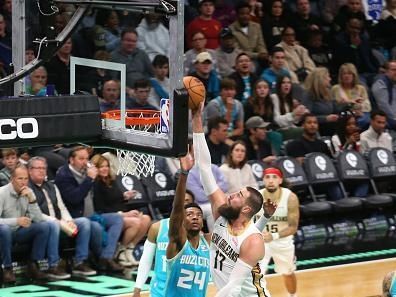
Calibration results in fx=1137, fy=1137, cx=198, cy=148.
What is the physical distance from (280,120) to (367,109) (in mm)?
2154

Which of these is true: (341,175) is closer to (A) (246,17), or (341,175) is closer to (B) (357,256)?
(B) (357,256)

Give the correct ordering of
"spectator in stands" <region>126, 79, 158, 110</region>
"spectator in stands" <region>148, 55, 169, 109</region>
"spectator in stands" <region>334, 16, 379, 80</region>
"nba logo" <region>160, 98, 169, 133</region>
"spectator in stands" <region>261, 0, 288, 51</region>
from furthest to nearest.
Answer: "spectator in stands" <region>334, 16, 379, 80</region> → "spectator in stands" <region>261, 0, 288, 51</region> → "spectator in stands" <region>148, 55, 169, 109</region> → "spectator in stands" <region>126, 79, 158, 110</region> → "nba logo" <region>160, 98, 169, 133</region>

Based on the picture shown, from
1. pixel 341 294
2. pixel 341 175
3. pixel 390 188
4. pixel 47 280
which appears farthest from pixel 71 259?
pixel 390 188

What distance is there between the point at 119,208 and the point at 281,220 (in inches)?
84.1

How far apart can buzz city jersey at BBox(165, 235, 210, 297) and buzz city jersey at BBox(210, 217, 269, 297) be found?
179 mm

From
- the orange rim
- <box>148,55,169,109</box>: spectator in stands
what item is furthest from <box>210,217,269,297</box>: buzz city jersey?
<box>148,55,169,109</box>: spectator in stands

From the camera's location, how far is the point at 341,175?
16281 mm

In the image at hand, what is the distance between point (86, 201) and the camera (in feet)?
45.2

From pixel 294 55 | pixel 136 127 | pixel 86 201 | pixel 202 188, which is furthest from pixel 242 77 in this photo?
pixel 136 127

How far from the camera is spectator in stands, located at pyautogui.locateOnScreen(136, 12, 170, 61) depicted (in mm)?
16344

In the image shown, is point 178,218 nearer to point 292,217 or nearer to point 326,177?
point 292,217

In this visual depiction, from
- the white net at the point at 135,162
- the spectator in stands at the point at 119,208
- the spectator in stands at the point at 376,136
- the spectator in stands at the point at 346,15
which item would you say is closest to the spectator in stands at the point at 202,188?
the spectator in stands at the point at 119,208

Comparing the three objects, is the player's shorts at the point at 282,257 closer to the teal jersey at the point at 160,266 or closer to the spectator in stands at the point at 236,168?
the spectator in stands at the point at 236,168

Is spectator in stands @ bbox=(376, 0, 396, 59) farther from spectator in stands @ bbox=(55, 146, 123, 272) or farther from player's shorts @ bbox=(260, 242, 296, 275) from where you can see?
spectator in stands @ bbox=(55, 146, 123, 272)
